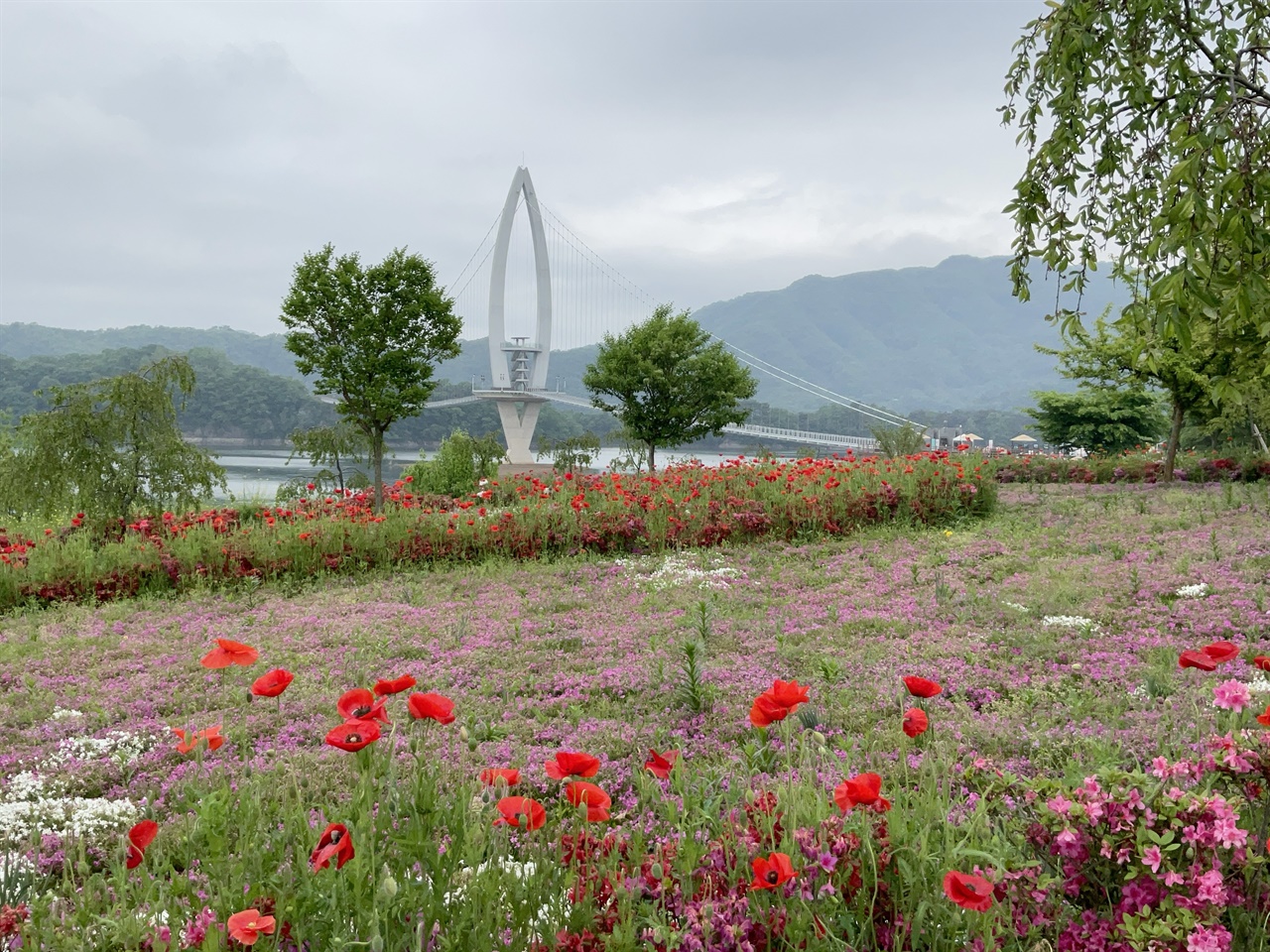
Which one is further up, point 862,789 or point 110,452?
point 110,452

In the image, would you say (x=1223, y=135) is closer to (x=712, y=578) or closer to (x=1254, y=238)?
(x=1254, y=238)

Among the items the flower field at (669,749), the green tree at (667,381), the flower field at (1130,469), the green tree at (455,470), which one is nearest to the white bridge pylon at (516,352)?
the green tree at (667,381)

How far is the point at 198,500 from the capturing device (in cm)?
855

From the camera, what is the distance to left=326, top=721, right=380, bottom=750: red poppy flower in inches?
55.6

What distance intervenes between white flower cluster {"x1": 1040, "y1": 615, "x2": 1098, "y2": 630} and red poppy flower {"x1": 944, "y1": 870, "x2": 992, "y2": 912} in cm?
409

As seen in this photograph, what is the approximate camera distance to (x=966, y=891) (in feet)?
4.14

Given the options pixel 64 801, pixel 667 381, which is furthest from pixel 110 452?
pixel 667 381

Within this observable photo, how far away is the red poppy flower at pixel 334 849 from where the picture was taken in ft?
4.36

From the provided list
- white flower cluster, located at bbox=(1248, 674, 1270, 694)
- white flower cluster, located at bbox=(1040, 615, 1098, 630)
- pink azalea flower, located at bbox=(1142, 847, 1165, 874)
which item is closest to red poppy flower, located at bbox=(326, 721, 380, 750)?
pink azalea flower, located at bbox=(1142, 847, 1165, 874)

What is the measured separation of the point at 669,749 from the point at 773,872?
187cm

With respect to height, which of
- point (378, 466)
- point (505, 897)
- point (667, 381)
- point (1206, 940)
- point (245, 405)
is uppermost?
point (245, 405)

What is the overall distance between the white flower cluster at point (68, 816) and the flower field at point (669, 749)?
0.02 metres

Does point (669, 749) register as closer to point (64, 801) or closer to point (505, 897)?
point (505, 897)

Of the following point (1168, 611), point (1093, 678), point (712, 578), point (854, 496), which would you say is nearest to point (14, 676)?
point (712, 578)
